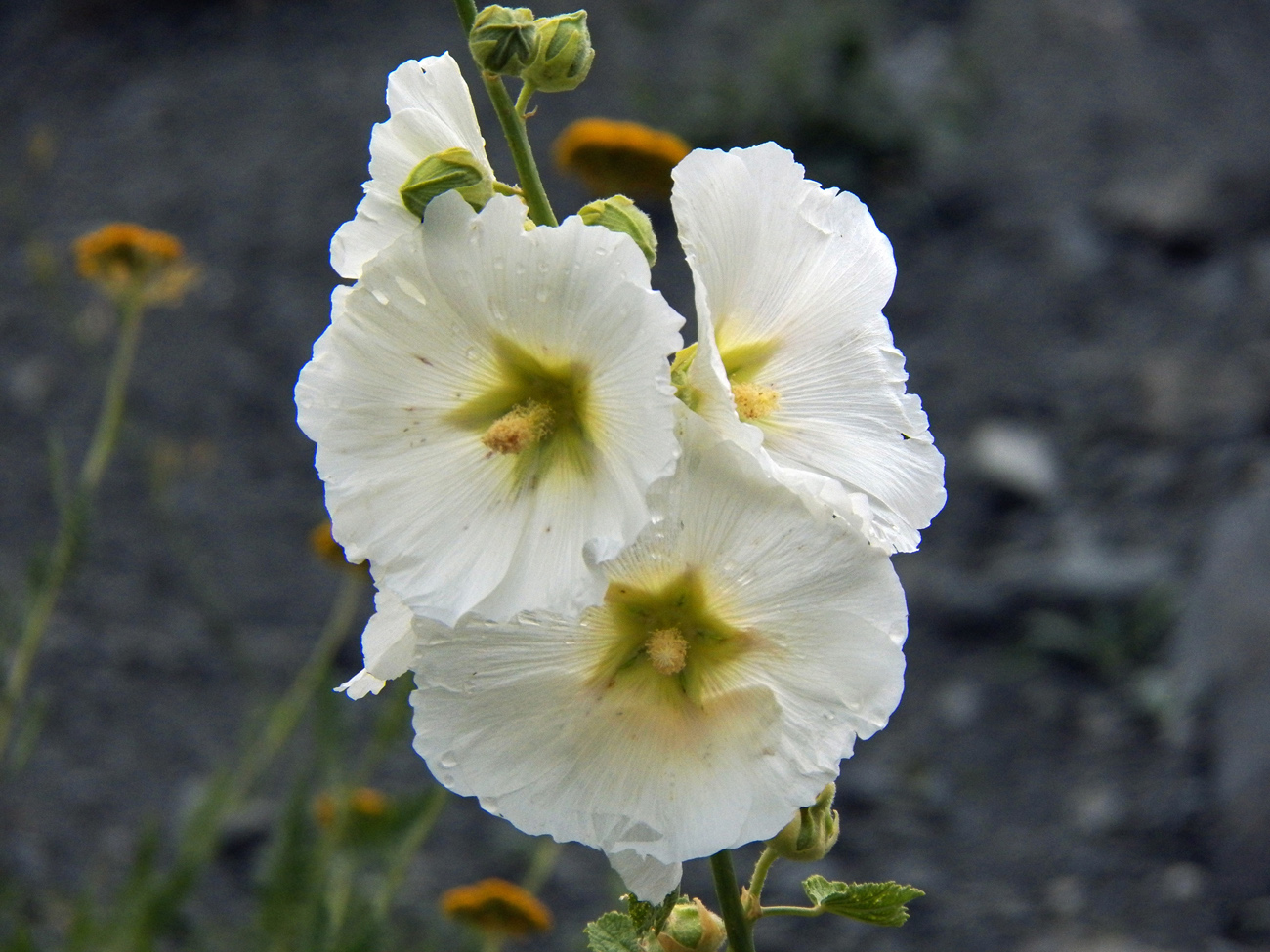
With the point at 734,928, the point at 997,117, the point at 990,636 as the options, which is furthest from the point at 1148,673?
the point at 734,928

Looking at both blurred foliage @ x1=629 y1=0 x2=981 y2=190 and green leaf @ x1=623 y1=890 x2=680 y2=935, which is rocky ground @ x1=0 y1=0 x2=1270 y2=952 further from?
green leaf @ x1=623 y1=890 x2=680 y2=935

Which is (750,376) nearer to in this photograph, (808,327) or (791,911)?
(808,327)

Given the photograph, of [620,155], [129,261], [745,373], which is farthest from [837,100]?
[745,373]

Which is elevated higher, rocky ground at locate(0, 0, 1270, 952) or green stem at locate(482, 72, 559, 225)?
rocky ground at locate(0, 0, 1270, 952)

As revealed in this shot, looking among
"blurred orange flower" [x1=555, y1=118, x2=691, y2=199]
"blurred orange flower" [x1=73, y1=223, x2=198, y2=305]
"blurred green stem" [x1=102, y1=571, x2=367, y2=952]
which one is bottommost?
"blurred green stem" [x1=102, y1=571, x2=367, y2=952]

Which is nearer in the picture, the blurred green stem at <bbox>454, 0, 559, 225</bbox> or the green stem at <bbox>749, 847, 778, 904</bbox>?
the blurred green stem at <bbox>454, 0, 559, 225</bbox>

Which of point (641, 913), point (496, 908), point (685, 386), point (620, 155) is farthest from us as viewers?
point (620, 155)

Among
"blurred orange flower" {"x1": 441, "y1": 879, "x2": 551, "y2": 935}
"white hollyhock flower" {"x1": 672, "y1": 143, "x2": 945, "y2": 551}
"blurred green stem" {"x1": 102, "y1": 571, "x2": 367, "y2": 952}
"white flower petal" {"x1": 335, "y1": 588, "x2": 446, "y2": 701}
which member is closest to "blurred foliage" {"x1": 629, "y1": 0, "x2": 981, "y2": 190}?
"blurred green stem" {"x1": 102, "y1": 571, "x2": 367, "y2": 952}
